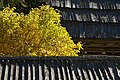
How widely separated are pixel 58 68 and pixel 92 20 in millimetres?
13664

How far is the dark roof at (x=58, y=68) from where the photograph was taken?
12109 mm

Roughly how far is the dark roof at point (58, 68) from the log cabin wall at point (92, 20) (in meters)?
11.5

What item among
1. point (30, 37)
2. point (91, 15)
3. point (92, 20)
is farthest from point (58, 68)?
point (91, 15)

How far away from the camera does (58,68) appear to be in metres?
12.6

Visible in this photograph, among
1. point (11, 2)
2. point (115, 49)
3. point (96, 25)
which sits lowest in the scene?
point (115, 49)

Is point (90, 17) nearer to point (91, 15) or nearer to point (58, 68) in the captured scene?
point (91, 15)

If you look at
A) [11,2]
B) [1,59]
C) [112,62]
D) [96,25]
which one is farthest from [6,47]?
[96,25]

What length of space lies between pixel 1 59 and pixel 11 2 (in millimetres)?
13162

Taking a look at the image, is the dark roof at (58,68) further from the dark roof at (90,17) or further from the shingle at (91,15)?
the shingle at (91,15)

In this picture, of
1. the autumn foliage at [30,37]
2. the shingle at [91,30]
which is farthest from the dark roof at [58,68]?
the shingle at [91,30]

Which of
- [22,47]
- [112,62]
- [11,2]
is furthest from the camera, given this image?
[11,2]

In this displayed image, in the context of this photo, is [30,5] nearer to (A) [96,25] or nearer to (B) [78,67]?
(A) [96,25]

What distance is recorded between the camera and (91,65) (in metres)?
12.9

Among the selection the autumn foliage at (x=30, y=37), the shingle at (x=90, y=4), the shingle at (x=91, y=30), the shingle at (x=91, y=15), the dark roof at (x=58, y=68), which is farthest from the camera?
the shingle at (x=90, y=4)
